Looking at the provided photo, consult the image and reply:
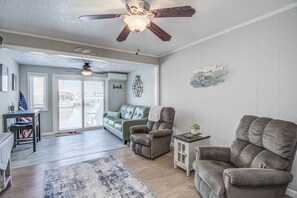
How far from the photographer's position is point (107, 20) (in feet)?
8.05

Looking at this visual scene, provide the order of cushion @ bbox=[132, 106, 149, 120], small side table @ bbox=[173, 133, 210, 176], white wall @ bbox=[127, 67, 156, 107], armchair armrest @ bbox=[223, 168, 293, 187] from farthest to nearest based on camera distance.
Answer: white wall @ bbox=[127, 67, 156, 107] < cushion @ bbox=[132, 106, 149, 120] < small side table @ bbox=[173, 133, 210, 176] < armchair armrest @ bbox=[223, 168, 293, 187]

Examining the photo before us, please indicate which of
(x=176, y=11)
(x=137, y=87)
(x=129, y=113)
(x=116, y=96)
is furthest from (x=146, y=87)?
(x=176, y=11)

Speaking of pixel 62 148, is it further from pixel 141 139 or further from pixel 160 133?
pixel 160 133

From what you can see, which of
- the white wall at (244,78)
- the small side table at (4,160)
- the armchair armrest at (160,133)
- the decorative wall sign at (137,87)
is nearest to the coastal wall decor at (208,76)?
the white wall at (244,78)

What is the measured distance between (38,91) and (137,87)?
344 cm

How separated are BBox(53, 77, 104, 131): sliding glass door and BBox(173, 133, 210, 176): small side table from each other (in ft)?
14.7

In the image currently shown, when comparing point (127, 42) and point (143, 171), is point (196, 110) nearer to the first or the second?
point (143, 171)

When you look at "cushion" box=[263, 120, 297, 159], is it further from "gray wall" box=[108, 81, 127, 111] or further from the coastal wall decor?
"gray wall" box=[108, 81, 127, 111]

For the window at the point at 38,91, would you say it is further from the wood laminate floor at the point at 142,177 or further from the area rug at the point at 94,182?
the area rug at the point at 94,182

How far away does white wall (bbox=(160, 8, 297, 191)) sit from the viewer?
6.95 feet

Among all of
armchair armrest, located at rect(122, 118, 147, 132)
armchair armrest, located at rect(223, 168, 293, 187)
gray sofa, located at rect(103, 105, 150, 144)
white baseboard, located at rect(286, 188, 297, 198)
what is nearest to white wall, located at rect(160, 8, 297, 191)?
white baseboard, located at rect(286, 188, 297, 198)

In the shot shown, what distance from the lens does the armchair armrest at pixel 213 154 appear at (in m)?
2.29

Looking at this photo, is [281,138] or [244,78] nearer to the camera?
[281,138]

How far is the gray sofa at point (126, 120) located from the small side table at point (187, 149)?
5.88 feet
